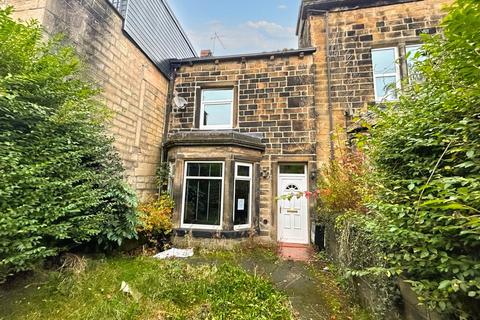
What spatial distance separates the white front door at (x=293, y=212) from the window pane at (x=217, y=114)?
294 cm

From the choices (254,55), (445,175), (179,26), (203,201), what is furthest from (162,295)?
(179,26)

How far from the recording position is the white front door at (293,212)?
711 centimetres

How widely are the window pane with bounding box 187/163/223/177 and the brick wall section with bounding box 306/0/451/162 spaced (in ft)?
10.8

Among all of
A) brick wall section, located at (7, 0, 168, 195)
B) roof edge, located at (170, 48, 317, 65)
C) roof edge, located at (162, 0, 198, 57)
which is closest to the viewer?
brick wall section, located at (7, 0, 168, 195)

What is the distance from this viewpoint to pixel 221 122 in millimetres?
8172

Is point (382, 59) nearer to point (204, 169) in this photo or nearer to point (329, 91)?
point (329, 91)

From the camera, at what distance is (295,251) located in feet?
20.6

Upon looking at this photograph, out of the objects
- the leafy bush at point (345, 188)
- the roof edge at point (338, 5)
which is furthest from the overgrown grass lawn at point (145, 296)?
the roof edge at point (338, 5)

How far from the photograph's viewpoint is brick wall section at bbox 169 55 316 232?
24.0 feet

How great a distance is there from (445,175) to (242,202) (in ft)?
17.5

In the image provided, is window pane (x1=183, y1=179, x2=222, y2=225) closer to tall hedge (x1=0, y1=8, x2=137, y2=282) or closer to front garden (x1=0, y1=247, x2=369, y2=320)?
front garden (x1=0, y1=247, x2=369, y2=320)

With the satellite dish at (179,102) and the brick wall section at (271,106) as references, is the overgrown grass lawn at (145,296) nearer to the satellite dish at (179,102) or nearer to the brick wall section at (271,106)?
the brick wall section at (271,106)

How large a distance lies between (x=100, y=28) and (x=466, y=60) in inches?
273

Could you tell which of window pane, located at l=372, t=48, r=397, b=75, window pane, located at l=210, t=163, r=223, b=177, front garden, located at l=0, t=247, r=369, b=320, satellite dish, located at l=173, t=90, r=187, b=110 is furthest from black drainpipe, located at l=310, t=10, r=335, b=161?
satellite dish, located at l=173, t=90, r=187, b=110
